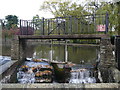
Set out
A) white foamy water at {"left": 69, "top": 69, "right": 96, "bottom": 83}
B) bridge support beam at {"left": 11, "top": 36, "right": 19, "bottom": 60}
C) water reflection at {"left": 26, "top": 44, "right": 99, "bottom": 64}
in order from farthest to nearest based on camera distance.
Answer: water reflection at {"left": 26, "top": 44, "right": 99, "bottom": 64}, bridge support beam at {"left": 11, "top": 36, "right": 19, "bottom": 60}, white foamy water at {"left": 69, "top": 69, "right": 96, "bottom": 83}

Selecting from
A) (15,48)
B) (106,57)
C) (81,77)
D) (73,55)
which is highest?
(15,48)

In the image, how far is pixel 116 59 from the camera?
5.98m

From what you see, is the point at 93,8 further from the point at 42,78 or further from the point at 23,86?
the point at 23,86

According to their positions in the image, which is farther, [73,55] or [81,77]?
[73,55]

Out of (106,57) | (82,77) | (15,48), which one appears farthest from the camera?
(15,48)

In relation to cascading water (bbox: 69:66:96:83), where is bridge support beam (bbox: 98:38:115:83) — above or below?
above

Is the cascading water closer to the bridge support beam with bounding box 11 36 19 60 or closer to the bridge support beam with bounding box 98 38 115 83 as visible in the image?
the bridge support beam with bounding box 98 38 115 83

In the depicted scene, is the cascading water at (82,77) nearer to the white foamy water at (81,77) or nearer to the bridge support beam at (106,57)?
the white foamy water at (81,77)

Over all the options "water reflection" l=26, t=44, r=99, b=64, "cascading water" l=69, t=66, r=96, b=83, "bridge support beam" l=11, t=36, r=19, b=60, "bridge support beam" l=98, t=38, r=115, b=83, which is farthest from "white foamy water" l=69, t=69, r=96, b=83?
"water reflection" l=26, t=44, r=99, b=64

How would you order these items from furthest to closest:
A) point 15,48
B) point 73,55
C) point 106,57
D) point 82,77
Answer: point 73,55
point 15,48
point 82,77
point 106,57

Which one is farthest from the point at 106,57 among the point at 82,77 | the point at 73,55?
the point at 73,55

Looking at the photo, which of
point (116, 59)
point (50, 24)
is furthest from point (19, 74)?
point (116, 59)

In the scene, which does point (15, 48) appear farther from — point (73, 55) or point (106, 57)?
point (73, 55)

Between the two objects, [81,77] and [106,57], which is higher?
[106,57]
